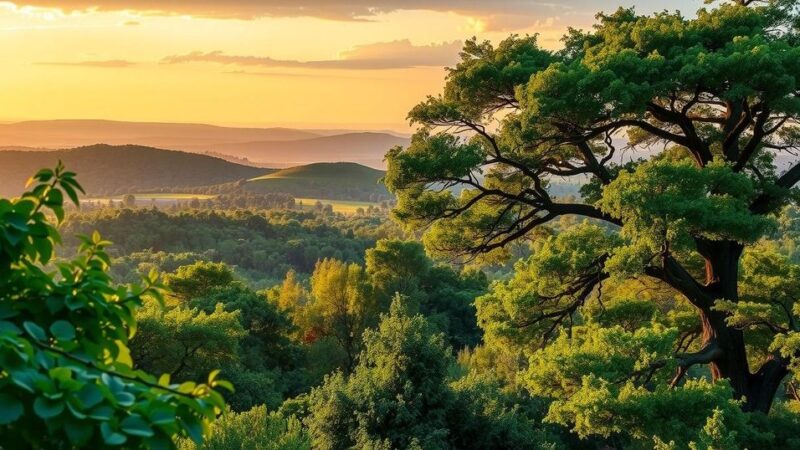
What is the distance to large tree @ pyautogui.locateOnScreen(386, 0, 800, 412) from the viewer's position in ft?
33.1

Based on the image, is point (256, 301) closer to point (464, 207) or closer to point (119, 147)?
point (464, 207)

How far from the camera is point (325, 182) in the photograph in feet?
594

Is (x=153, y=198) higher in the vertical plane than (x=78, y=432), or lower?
lower

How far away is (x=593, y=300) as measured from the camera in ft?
45.0

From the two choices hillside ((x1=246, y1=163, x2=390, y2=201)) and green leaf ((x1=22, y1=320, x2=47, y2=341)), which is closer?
green leaf ((x1=22, y1=320, x2=47, y2=341))

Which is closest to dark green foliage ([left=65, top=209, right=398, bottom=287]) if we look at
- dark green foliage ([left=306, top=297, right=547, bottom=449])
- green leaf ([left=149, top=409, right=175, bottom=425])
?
dark green foliage ([left=306, top=297, right=547, bottom=449])

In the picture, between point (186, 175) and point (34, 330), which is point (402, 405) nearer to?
point (34, 330)

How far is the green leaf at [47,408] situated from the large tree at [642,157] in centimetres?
880

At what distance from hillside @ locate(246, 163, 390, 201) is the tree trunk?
158687mm

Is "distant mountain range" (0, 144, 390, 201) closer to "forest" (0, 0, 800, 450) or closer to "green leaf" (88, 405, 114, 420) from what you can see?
"forest" (0, 0, 800, 450)

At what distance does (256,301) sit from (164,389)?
2618 cm

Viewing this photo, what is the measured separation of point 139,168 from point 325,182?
44.3 metres

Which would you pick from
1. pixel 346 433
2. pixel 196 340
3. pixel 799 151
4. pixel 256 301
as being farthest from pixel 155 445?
pixel 256 301

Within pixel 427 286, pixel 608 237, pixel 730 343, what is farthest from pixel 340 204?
pixel 730 343
